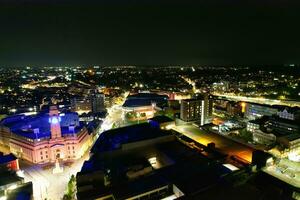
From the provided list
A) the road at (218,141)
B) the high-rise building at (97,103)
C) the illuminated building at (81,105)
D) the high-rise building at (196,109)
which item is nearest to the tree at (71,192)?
the road at (218,141)

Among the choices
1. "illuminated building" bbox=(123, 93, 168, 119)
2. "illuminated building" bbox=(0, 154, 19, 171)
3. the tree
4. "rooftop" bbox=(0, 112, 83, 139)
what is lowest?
the tree

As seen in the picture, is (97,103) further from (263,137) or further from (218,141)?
(263,137)

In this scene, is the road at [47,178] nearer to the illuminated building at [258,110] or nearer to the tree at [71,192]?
the tree at [71,192]

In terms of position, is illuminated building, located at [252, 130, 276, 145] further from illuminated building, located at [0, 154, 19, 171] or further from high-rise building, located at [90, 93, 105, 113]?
high-rise building, located at [90, 93, 105, 113]

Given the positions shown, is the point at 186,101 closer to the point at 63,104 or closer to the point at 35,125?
the point at 35,125

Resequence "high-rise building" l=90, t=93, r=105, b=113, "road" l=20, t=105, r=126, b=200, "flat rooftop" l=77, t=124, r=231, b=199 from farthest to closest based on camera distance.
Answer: "high-rise building" l=90, t=93, r=105, b=113 < "road" l=20, t=105, r=126, b=200 < "flat rooftop" l=77, t=124, r=231, b=199

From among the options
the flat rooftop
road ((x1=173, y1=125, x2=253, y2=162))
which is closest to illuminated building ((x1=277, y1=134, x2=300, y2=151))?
road ((x1=173, y1=125, x2=253, y2=162))

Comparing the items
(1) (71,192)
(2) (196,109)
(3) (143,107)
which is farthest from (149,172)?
(3) (143,107)
